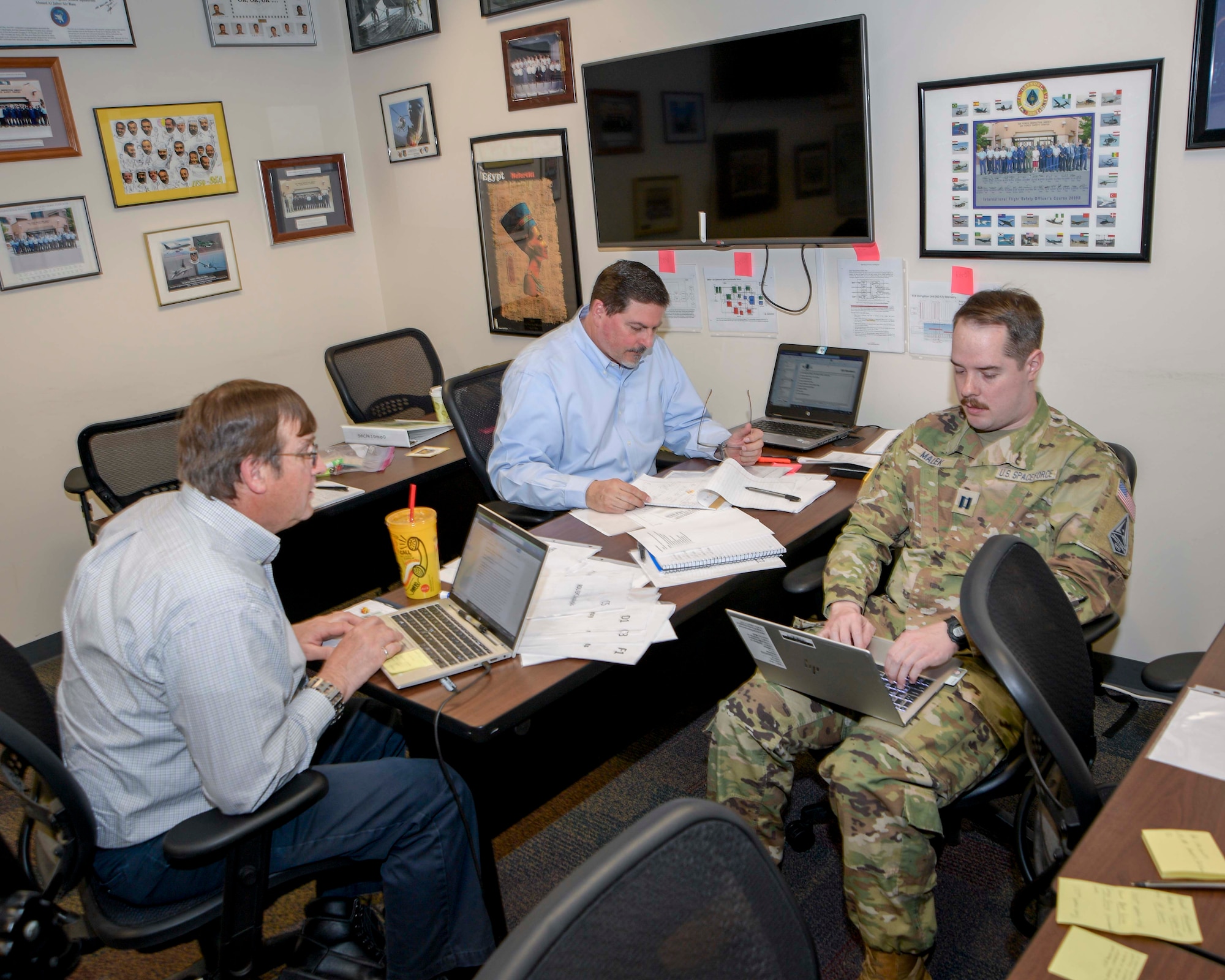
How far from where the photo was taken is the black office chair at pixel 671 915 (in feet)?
2.27

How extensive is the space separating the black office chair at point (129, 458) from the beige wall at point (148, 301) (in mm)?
677

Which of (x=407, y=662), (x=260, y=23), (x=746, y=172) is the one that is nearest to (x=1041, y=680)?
(x=407, y=662)

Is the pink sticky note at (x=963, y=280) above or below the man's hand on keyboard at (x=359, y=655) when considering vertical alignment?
above

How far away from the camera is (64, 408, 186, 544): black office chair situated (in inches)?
111

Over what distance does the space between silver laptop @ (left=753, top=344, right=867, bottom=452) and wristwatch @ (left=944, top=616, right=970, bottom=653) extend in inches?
40.6

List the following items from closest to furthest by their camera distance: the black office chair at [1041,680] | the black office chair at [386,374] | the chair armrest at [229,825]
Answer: the black office chair at [1041,680] < the chair armrest at [229,825] < the black office chair at [386,374]

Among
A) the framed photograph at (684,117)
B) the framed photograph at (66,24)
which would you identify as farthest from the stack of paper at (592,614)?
the framed photograph at (66,24)

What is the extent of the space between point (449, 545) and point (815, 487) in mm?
1531

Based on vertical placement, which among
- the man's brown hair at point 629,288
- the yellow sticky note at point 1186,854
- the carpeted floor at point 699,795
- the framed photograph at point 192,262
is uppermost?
the framed photograph at point 192,262

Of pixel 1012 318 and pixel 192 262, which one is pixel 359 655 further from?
pixel 192 262

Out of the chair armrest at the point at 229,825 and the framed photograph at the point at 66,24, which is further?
the framed photograph at the point at 66,24

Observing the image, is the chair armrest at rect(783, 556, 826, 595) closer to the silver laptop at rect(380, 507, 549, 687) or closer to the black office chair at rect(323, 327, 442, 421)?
the silver laptop at rect(380, 507, 549, 687)

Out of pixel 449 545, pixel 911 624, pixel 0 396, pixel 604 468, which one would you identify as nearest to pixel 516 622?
pixel 911 624

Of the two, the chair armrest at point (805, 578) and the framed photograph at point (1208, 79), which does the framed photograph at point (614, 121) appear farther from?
the chair armrest at point (805, 578)
